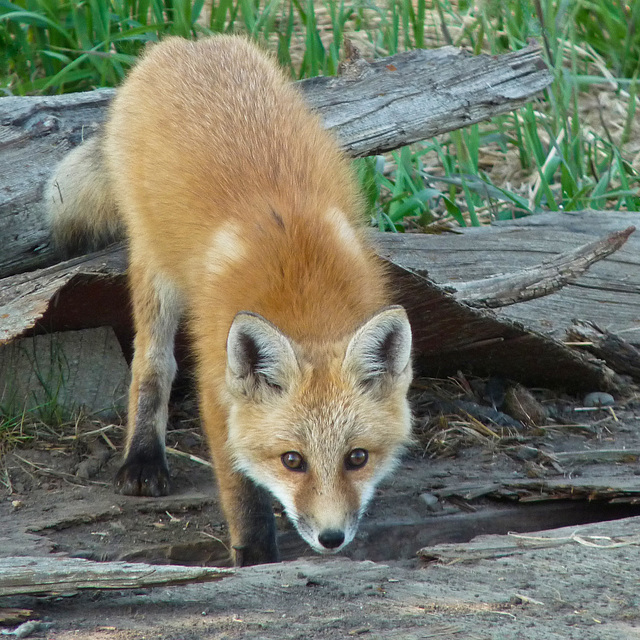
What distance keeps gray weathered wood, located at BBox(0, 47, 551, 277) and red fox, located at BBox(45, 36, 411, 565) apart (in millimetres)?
135

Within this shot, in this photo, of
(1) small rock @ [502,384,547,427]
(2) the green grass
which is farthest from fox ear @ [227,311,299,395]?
(2) the green grass

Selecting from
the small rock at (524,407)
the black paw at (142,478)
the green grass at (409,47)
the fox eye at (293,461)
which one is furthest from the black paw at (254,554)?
the green grass at (409,47)

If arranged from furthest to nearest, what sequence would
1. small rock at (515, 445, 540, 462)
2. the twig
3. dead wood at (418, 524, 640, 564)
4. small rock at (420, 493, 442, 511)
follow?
the twig < small rock at (515, 445, 540, 462) < small rock at (420, 493, 442, 511) < dead wood at (418, 524, 640, 564)

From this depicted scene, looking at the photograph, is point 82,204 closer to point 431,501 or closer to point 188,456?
point 188,456

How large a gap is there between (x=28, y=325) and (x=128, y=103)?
1287mm

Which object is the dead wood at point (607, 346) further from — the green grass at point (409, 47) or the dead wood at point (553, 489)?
the green grass at point (409, 47)

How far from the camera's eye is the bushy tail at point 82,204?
4.05 m

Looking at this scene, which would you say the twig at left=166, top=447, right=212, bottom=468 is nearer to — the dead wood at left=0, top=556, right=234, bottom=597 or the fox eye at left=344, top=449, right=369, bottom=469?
the fox eye at left=344, top=449, right=369, bottom=469

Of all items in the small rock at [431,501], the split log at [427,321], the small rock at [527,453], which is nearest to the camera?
the small rock at [431,501]

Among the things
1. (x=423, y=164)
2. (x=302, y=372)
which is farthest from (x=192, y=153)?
(x=423, y=164)

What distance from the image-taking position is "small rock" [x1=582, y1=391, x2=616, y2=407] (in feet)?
13.9

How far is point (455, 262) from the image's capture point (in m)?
4.22

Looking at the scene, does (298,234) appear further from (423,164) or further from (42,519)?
(423,164)

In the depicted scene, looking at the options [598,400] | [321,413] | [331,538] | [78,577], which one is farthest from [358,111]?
[78,577]
